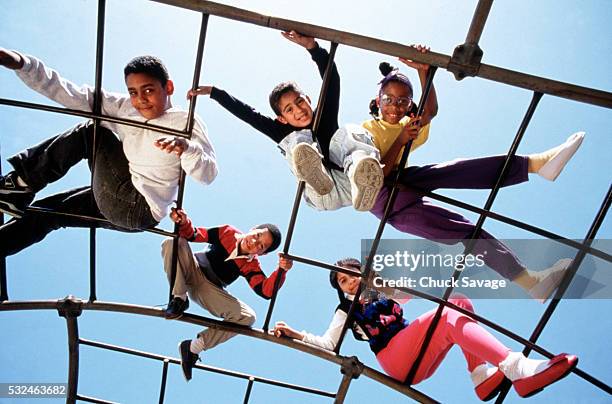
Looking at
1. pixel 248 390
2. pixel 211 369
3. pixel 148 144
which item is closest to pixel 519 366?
pixel 248 390

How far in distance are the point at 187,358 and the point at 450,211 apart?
262cm

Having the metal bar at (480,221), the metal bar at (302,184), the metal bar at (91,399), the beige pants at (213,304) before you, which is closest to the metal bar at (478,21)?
the metal bar at (480,221)

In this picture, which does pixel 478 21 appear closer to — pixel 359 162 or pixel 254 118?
pixel 359 162

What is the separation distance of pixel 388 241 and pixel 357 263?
758mm

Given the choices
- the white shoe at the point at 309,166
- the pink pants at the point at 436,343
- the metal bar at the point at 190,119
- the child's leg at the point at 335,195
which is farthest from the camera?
the pink pants at the point at 436,343

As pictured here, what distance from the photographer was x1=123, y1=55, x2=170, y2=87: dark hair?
11.3ft

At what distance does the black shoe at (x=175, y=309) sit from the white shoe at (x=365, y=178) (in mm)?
1856

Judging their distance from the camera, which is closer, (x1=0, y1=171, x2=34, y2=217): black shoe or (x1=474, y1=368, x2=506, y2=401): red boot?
(x1=0, y1=171, x2=34, y2=217): black shoe

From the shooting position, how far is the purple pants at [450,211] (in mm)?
3484

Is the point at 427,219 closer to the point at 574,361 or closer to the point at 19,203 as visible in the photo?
the point at 574,361

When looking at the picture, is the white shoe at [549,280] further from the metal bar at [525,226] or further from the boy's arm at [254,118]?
the boy's arm at [254,118]

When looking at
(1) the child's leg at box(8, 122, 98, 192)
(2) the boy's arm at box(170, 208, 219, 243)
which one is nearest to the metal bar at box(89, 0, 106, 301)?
(1) the child's leg at box(8, 122, 98, 192)

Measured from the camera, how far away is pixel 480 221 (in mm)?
3398

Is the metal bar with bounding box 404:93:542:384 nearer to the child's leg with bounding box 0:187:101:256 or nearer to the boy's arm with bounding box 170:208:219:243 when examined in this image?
the boy's arm with bounding box 170:208:219:243
